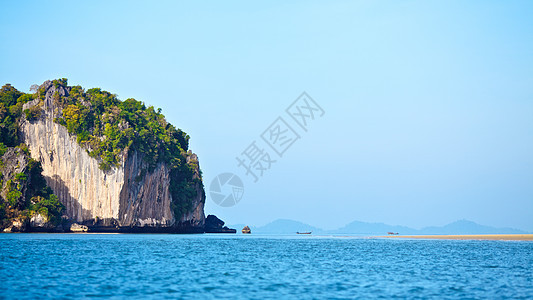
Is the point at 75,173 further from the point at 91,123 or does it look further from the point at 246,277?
the point at 246,277

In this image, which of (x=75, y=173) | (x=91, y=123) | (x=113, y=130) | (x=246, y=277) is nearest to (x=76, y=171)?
(x=75, y=173)

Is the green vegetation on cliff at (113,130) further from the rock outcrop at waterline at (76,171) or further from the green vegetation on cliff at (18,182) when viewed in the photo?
the green vegetation on cliff at (18,182)

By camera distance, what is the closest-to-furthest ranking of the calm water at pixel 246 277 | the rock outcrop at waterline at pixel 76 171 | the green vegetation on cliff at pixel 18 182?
the calm water at pixel 246 277
the green vegetation on cliff at pixel 18 182
the rock outcrop at waterline at pixel 76 171

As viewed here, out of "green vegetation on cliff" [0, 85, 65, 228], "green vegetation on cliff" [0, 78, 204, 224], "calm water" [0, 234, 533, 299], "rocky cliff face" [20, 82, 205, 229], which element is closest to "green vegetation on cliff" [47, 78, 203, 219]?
"green vegetation on cliff" [0, 78, 204, 224]

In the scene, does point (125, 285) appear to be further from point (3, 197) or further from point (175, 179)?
point (175, 179)

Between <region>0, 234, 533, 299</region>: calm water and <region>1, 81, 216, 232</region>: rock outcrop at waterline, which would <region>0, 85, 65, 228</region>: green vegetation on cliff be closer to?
<region>1, 81, 216, 232</region>: rock outcrop at waterline

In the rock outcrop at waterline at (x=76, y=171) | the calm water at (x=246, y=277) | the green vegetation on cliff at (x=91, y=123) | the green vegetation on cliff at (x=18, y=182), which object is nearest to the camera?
the calm water at (x=246, y=277)

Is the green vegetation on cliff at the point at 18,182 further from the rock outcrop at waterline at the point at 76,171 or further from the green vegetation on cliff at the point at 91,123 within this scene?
the rock outcrop at waterline at the point at 76,171

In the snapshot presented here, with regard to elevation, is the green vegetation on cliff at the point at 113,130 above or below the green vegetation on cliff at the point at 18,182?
above

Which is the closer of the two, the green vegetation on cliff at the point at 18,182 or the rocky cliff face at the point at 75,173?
the green vegetation on cliff at the point at 18,182

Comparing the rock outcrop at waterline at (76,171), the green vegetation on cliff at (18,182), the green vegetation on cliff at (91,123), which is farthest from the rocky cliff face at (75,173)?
the green vegetation on cliff at (18,182)

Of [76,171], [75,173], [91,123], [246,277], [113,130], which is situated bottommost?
[246,277]

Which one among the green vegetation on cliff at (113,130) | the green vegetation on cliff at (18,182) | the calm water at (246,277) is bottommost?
the calm water at (246,277)

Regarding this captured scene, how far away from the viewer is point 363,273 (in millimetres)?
35688
